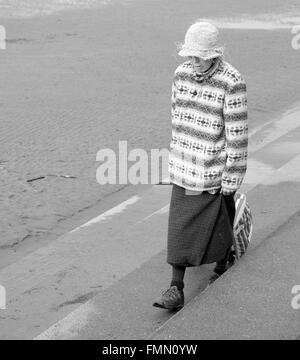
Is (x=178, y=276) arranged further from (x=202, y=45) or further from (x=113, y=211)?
(x=113, y=211)

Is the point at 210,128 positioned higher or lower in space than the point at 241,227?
higher

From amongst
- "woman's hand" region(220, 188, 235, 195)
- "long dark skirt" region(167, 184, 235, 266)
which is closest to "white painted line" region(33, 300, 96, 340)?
"long dark skirt" region(167, 184, 235, 266)

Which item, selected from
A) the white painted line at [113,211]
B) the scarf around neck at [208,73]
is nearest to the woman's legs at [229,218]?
the scarf around neck at [208,73]

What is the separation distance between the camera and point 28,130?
10703 millimetres

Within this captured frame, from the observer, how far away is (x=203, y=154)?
5988 millimetres

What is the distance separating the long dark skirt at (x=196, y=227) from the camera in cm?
608

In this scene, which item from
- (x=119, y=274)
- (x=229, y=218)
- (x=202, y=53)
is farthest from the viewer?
(x=119, y=274)

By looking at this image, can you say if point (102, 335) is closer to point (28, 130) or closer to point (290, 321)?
point (290, 321)

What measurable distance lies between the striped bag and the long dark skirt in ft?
0.70

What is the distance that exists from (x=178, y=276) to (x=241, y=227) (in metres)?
0.60

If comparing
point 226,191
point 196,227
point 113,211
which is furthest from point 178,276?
point 113,211

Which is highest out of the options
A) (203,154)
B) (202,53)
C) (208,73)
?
(202,53)

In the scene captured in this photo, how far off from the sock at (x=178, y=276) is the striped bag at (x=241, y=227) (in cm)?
47

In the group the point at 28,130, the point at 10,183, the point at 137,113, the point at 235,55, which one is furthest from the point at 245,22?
the point at 10,183
